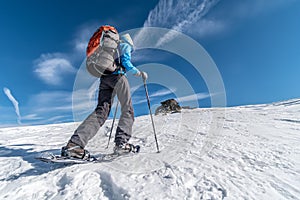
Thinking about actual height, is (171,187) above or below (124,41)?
below

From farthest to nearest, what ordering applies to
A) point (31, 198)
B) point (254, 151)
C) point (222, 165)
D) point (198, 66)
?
point (198, 66) → point (254, 151) → point (222, 165) → point (31, 198)

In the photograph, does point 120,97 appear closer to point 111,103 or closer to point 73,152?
point 111,103

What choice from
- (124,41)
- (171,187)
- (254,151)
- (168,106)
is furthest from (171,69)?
(168,106)

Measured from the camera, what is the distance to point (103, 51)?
9.65 feet

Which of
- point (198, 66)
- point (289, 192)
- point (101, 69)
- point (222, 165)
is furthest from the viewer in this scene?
point (198, 66)

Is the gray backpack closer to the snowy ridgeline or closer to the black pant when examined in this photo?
the black pant

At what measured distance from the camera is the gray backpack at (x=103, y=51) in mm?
2893

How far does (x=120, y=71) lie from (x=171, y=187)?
2.14 metres

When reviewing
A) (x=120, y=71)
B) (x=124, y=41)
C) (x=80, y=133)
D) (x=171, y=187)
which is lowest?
(x=171, y=187)

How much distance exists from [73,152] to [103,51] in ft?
5.74

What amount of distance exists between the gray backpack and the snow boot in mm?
1349

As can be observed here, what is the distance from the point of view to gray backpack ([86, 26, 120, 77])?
2893 mm

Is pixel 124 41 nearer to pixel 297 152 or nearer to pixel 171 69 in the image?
pixel 297 152

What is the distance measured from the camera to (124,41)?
3.15m
